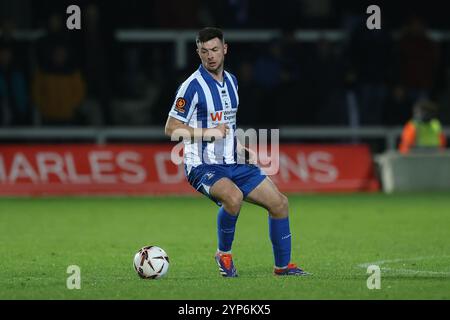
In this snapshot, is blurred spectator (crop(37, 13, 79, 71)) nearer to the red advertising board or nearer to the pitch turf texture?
the red advertising board

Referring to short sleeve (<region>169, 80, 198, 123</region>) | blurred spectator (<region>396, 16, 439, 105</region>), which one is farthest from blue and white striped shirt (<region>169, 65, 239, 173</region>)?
blurred spectator (<region>396, 16, 439, 105</region>)

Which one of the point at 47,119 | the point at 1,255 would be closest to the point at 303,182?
the point at 47,119

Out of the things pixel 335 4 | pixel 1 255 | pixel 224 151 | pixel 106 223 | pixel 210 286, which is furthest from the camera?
pixel 335 4

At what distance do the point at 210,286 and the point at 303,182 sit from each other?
10894 millimetres

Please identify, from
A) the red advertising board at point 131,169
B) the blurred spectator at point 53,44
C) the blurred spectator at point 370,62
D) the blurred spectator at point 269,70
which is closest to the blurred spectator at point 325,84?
the blurred spectator at point 370,62

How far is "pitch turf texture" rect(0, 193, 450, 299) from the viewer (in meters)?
9.17

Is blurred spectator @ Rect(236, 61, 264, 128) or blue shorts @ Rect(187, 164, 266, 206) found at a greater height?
blue shorts @ Rect(187, 164, 266, 206)

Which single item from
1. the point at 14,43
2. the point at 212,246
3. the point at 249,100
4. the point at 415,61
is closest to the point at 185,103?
the point at 212,246

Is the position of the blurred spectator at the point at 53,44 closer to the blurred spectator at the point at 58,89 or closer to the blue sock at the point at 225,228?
the blurred spectator at the point at 58,89

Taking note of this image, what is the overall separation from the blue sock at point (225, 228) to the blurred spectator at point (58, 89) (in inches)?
386

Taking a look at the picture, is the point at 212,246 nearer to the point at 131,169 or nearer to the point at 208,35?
the point at 208,35

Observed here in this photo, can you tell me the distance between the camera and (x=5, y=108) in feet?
66.1
